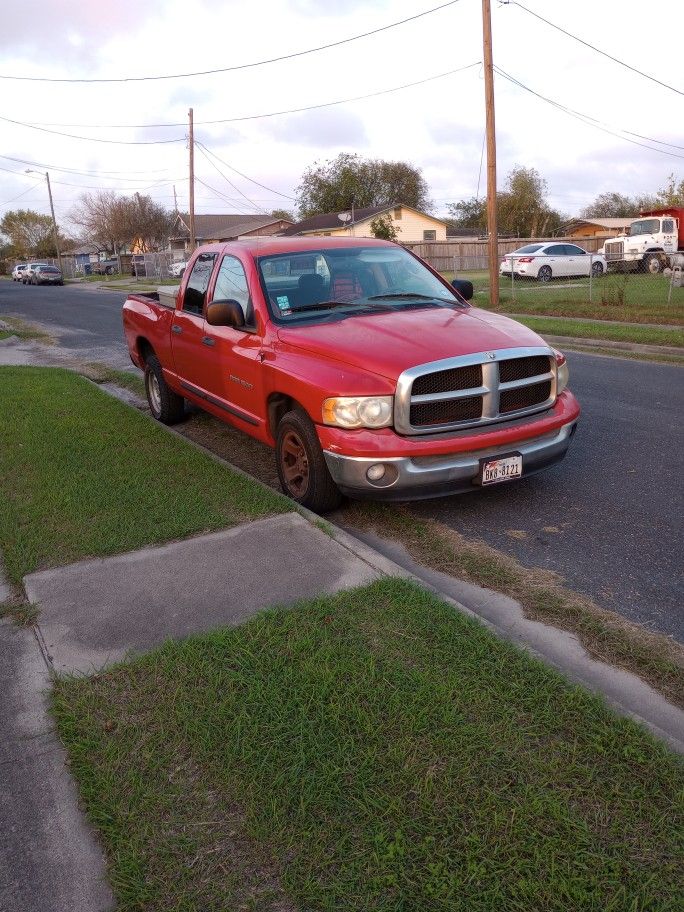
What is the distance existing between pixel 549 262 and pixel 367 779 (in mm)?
28966

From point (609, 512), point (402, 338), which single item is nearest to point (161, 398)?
point (402, 338)

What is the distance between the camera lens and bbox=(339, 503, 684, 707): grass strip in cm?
322

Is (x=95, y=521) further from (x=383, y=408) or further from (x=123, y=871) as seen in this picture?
(x=123, y=871)

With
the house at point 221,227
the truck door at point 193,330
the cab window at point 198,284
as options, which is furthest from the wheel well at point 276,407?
the house at point 221,227

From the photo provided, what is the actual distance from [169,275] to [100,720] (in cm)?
4465

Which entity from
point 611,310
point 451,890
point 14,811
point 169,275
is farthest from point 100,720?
point 169,275

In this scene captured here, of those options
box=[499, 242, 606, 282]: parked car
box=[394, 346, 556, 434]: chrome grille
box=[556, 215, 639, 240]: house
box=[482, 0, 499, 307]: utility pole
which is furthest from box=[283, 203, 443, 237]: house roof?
box=[394, 346, 556, 434]: chrome grille

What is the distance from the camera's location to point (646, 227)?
3081 centimetres

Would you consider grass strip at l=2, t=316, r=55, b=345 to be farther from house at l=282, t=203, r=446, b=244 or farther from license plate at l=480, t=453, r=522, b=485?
house at l=282, t=203, r=446, b=244

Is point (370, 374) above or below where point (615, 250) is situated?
below

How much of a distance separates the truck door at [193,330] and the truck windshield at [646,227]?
28.3 metres

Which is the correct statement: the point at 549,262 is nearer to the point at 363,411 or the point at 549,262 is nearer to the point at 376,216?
the point at 363,411

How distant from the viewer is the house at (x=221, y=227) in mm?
72125

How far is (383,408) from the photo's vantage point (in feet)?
14.6
